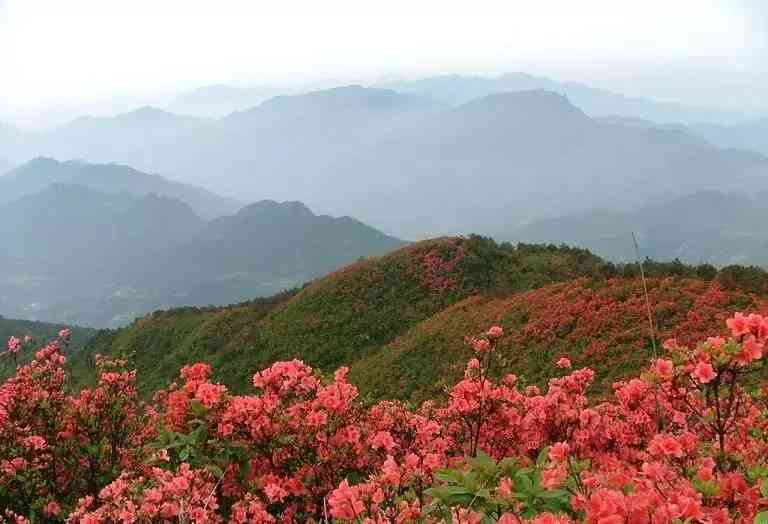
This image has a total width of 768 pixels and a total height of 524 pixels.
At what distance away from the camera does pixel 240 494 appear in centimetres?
550

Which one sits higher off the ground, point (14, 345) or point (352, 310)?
point (14, 345)

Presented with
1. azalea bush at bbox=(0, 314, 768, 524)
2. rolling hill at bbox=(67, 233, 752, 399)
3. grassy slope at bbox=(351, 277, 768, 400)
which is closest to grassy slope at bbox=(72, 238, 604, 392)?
rolling hill at bbox=(67, 233, 752, 399)

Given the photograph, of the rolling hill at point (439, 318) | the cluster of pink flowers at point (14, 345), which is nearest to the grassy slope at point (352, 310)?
the rolling hill at point (439, 318)

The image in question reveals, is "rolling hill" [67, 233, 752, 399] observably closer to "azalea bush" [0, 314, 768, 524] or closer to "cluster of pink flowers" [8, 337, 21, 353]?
"cluster of pink flowers" [8, 337, 21, 353]

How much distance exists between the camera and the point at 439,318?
124 feet

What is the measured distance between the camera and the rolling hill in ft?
81.3

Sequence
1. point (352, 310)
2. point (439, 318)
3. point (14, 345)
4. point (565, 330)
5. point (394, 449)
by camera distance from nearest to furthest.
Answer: point (394, 449), point (14, 345), point (565, 330), point (439, 318), point (352, 310)

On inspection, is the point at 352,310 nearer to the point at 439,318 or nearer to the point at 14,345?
the point at 439,318

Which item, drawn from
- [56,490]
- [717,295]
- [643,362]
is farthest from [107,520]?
[717,295]

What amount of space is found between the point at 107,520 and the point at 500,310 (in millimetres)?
29970

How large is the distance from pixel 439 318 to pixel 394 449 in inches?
1269

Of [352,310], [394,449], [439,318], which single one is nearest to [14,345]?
[394,449]

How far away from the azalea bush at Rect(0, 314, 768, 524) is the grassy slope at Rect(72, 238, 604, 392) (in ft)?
104

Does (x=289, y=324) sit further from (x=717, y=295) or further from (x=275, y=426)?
(x=275, y=426)
